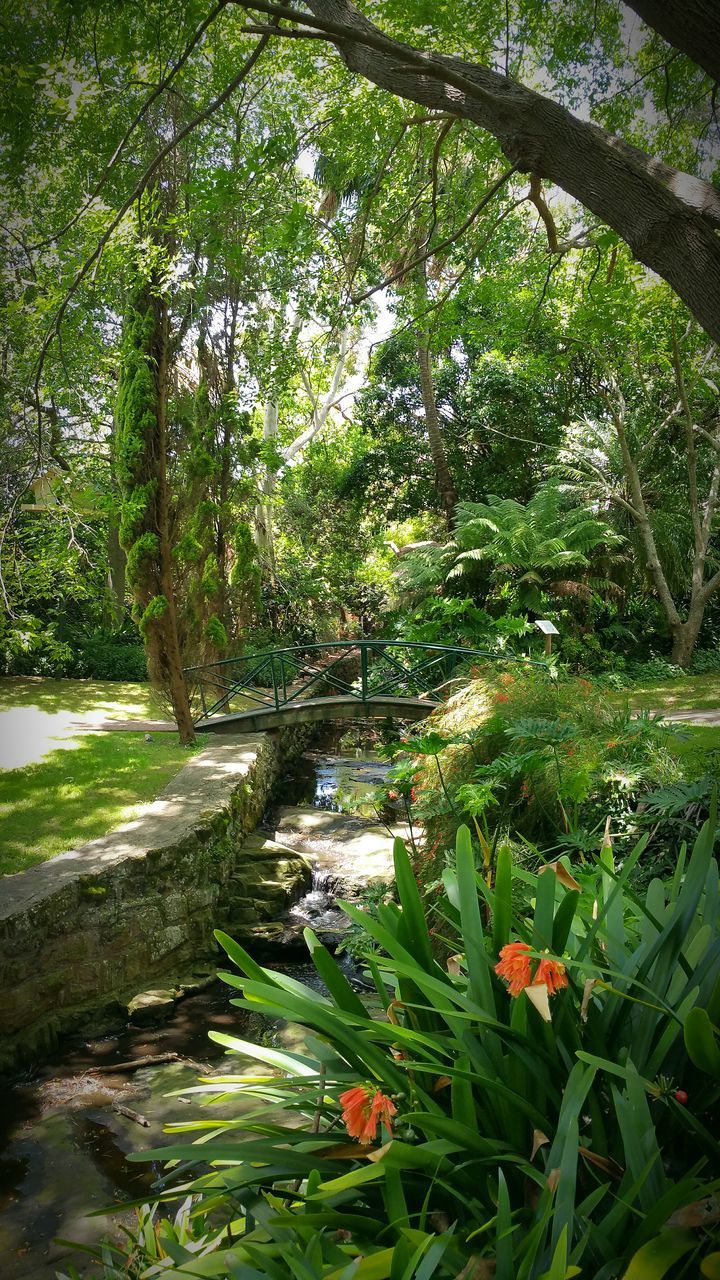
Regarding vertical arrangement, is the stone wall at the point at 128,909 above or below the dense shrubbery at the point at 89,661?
below

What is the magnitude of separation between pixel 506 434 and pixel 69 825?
36.2 ft

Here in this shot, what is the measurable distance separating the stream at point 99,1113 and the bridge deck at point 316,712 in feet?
8.41

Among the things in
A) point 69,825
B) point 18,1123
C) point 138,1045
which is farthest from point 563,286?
point 18,1123

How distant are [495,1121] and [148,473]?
7.15 metres

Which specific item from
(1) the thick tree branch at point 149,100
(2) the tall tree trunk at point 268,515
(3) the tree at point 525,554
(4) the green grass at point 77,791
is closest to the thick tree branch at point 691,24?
(1) the thick tree branch at point 149,100

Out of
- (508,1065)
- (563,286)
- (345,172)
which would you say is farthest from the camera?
(563,286)

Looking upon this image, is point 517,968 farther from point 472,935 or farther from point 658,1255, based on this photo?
point 658,1255

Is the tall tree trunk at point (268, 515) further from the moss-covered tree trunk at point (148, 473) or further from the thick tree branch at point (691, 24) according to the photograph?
the thick tree branch at point (691, 24)

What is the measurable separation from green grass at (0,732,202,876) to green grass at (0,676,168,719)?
1.70 metres

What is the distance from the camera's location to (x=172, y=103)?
707 centimetres

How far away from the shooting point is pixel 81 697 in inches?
468

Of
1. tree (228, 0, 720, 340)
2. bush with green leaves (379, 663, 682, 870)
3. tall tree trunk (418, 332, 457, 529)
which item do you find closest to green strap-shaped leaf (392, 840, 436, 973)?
bush with green leaves (379, 663, 682, 870)

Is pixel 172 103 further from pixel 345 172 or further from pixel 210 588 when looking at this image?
pixel 210 588

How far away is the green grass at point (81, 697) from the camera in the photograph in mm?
10789
